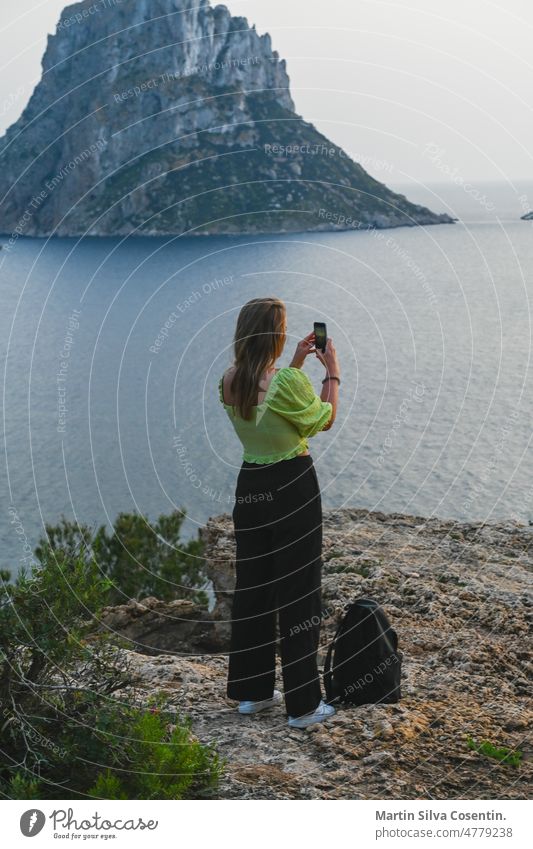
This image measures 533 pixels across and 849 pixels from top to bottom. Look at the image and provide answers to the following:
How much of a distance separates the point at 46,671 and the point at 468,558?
5126 mm

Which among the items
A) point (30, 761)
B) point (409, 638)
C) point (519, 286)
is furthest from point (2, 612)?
point (519, 286)

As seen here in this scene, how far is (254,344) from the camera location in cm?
554

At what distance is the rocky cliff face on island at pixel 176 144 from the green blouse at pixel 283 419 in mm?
72942

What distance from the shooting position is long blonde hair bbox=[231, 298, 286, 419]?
5.44 meters

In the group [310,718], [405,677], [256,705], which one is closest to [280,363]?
[405,677]

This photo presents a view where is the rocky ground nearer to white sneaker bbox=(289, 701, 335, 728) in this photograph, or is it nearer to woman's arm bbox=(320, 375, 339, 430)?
white sneaker bbox=(289, 701, 335, 728)

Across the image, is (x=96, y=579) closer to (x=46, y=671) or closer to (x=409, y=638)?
(x=46, y=671)

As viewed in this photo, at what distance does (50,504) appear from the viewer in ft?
120

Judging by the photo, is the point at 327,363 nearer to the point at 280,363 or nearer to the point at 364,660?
the point at 364,660
